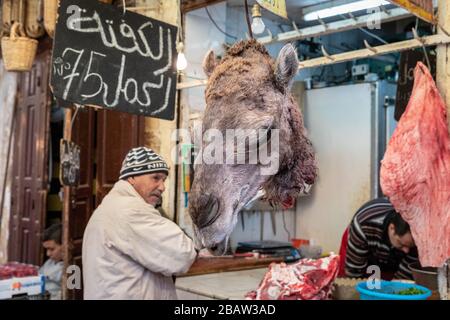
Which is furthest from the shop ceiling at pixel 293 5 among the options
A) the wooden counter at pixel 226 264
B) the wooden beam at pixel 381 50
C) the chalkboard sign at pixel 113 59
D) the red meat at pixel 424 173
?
the wooden counter at pixel 226 264

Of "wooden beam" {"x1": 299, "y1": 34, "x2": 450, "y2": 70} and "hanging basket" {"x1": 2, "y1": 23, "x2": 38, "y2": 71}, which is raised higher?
"hanging basket" {"x1": 2, "y1": 23, "x2": 38, "y2": 71}

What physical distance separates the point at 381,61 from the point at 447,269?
5.09m

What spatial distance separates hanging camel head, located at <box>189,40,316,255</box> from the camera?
1.24m

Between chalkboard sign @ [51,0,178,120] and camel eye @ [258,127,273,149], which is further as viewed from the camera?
chalkboard sign @ [51,0,178,120]

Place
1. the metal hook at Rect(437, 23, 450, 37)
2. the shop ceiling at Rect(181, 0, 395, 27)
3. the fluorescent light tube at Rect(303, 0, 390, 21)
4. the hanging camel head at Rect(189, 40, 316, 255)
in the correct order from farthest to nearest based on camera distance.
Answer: the metal hook at Rect(437, 23, 450, 37) < the shop ceiling at Rect(181, 0, 395, 27) < the fluorescent light tube at Rect(303, 0, 390, 21) < the hanging camel head at Rect(189, 40, 316, 255)

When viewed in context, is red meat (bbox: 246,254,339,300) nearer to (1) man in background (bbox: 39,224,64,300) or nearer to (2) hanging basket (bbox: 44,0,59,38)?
(1) man in background (bbox: 39,224,64,300)

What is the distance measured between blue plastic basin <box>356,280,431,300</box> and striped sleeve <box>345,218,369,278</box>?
4.10 ft

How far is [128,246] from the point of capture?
10.7 ft

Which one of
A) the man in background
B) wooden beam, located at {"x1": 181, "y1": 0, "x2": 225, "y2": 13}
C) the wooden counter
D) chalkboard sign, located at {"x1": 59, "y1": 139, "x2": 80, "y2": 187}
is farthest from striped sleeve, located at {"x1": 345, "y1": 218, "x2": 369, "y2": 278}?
the man in background

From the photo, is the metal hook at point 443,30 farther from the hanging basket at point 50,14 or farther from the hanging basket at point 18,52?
the hanging basket at point 18,52

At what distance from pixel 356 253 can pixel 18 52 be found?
3.96 m

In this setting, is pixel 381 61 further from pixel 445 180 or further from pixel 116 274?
pixel 116 274

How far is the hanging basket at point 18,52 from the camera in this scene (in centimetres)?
532

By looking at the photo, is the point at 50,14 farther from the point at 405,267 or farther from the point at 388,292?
the point at 405,267
